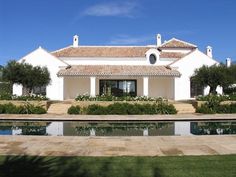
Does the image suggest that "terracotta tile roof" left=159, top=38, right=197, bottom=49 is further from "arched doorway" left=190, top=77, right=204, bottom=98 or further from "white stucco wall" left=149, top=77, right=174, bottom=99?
"arched doorway" left=190, top=77, right=204, bottom=98

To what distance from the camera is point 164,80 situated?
144 ft

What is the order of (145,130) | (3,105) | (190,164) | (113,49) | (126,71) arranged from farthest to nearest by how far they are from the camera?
(113,49) < (126,71) < (3,105) < (145,130) < (190,164)

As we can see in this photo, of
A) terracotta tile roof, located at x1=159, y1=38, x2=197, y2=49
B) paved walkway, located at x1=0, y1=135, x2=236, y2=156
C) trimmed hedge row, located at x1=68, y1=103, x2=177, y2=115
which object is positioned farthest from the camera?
terracotta tile roof, located at x1=159, y1=38, x2=197, y2=49

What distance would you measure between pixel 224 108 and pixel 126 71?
15.2m

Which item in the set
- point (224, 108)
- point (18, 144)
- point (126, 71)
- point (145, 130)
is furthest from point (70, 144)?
point (126, 71)

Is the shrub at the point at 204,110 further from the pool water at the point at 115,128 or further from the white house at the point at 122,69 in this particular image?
the white house at the point at 122,69

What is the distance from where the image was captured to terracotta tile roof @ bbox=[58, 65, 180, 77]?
4047 cm

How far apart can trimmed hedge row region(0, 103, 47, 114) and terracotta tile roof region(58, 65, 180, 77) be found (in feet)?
38.7

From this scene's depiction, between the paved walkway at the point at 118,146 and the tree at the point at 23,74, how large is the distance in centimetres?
2024

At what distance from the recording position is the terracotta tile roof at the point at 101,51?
45812 millimetres

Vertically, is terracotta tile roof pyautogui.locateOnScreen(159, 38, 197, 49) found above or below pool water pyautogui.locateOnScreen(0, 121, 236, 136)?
above

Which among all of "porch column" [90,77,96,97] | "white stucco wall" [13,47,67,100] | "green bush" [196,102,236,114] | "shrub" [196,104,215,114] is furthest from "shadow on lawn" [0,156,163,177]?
"white stucco wall" [13,47,67,100]

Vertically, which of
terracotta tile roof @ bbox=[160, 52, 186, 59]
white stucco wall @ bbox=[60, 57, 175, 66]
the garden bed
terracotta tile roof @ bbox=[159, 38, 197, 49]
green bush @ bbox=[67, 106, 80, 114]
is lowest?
green bush @ bbox=[67, 106, 80, 114]

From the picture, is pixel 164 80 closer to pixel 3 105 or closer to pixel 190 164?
pixel 3 105
